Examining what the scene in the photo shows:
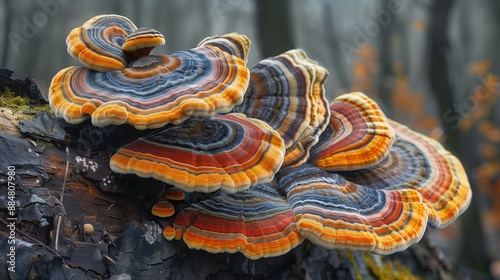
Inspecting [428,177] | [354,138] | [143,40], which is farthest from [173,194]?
[428,177]

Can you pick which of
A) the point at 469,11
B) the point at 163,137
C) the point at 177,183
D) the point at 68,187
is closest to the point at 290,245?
the point at 177,183

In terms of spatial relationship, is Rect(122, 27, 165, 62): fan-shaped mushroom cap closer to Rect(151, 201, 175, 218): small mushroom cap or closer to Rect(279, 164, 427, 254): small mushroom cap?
Rect(151, 201, 175, 218): small mushroom cap

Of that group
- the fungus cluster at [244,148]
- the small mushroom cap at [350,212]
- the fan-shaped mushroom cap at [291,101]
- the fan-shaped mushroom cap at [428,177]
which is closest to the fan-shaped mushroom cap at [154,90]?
the fungus cluster at [244,148]

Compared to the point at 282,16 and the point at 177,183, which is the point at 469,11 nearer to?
the point at 282,16

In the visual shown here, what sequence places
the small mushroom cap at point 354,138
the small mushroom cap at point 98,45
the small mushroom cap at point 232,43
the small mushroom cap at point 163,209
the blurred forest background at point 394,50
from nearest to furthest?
the small mushroom cap at point 98,45 → the small mushroom cap at point 163,209 → the small mushroom cap at point 232,43 → the small mushroom cap at point 354,138 → the blurred forest background at point 394,50

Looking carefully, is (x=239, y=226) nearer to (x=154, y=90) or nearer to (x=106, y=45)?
(x=154, y=90)

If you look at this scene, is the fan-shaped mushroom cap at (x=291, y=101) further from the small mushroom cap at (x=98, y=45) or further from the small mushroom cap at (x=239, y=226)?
the small mushroom cap at (x=98, y=45)
